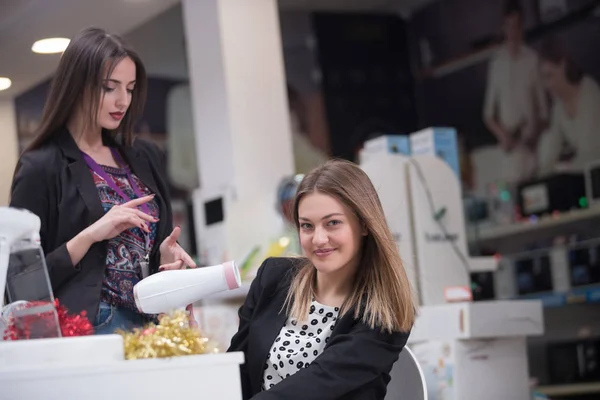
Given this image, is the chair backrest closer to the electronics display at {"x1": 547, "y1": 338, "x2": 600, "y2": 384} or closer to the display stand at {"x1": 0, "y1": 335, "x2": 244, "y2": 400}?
the display stand at {"x1": 0, "y1": 335, "x2": 244, "y2": 400}

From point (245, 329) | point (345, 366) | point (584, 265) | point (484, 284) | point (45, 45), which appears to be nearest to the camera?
point (345, 366)

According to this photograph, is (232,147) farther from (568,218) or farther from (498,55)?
(498,55)

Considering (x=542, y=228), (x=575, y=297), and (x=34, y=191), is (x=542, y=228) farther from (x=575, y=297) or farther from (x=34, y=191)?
(x=34, y=191)

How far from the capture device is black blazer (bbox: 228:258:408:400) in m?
1.97

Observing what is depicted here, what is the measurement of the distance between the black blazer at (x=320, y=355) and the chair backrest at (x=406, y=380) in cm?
12

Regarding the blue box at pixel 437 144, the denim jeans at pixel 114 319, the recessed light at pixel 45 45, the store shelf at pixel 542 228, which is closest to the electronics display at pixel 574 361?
the store shelf at pixel 542 228

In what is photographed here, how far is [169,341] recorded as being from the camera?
158 cm

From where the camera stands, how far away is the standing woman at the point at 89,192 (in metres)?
2.15

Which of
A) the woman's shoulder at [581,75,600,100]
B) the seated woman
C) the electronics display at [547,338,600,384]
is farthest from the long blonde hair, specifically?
the woman's shoulder at [581,75,600,100]

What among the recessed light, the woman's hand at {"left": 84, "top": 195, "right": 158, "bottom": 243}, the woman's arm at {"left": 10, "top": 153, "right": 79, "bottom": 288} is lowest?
the woman's hand at {"left": 84, "top": 195, "right": 158, "bottom": 243}

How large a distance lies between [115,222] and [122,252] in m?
0.22

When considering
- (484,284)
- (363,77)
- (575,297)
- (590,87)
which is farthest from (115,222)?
(363,77)

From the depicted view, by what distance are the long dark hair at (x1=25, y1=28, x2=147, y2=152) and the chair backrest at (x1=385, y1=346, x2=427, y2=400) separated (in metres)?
0.93

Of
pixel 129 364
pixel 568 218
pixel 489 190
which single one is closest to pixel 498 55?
pixel 489 190
